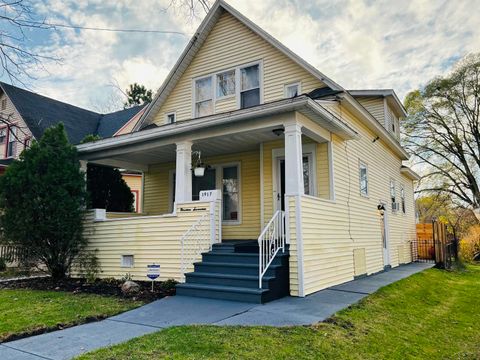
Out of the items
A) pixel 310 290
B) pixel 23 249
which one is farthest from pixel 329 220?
pixel 23 249

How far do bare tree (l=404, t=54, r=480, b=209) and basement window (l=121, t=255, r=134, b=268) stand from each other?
22.0 meters

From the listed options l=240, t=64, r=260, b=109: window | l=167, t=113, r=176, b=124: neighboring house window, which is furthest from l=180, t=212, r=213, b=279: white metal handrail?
l=167, t=113, r=176, b=124: neighboring house window

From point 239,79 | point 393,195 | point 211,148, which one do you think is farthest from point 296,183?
point 393,195

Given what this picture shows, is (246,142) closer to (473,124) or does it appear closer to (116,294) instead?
(116,294)

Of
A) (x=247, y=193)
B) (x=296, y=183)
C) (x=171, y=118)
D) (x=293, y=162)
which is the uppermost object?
(x=171, y=118)

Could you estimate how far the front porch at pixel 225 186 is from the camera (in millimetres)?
6980

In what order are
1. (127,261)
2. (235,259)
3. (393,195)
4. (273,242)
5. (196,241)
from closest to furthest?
1. (273,242)
2. (235,259)
3. (196,241)
4. (127,261)
5. (393,195)

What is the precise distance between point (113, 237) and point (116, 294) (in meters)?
2.33

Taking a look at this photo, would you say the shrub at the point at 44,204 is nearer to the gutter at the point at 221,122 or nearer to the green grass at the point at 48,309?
the gutter at the point at 221,122

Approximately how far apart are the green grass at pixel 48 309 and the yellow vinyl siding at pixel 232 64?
19.8 feet

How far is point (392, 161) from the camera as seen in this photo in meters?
14.2

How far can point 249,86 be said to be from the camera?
10.4 m

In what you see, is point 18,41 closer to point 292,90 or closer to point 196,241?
point 196,241

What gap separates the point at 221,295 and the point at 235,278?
370 mm
